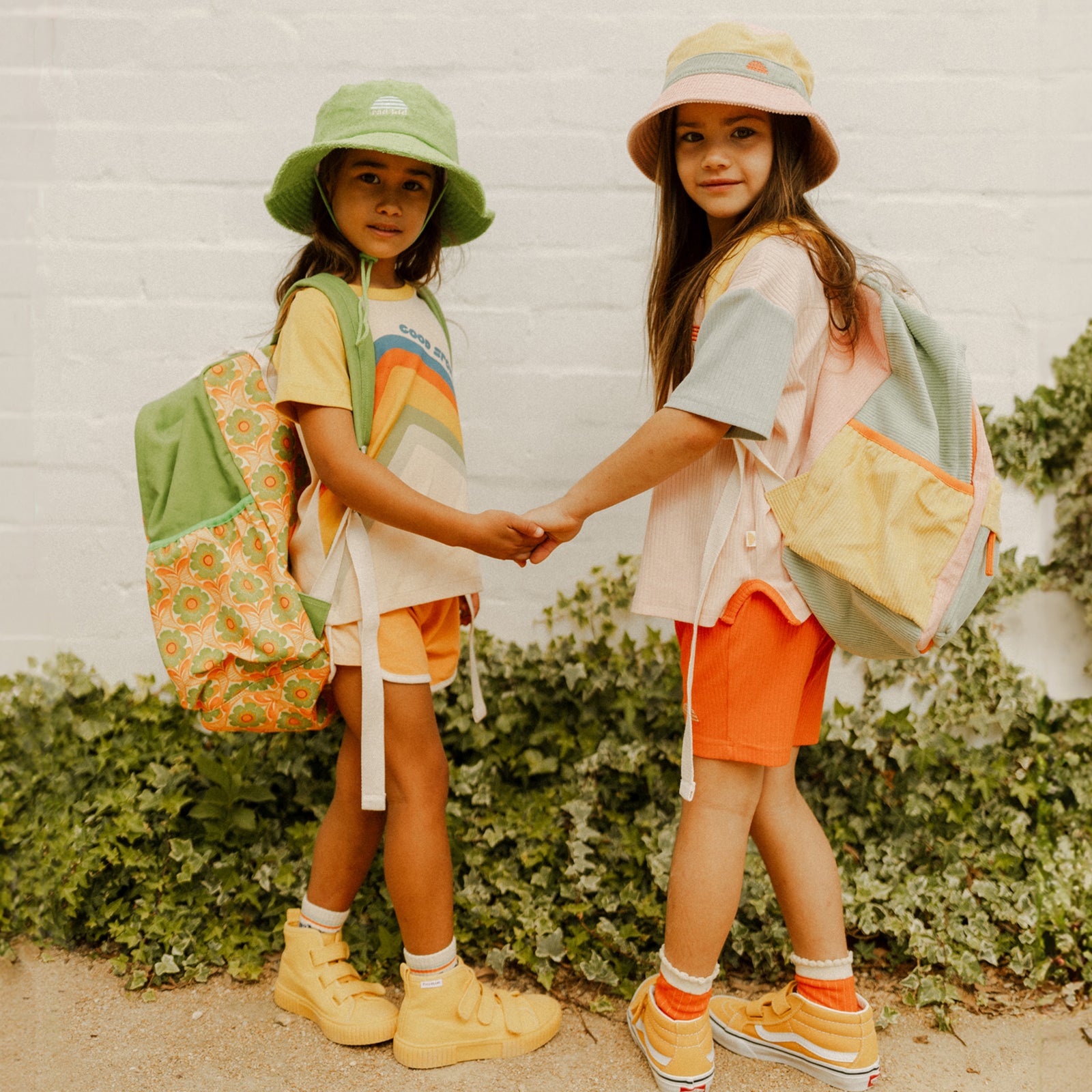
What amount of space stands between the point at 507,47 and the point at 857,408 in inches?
52.1

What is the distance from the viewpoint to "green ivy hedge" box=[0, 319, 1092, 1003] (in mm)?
2111

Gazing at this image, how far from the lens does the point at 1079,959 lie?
2074 mm

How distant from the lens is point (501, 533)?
176 centimetres

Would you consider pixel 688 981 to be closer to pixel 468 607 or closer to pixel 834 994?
pixel 834 994

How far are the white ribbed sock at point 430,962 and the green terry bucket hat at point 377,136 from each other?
4.54 feet

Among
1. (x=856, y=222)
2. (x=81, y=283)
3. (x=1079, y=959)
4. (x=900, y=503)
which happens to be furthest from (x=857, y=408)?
(x=81, y=283)

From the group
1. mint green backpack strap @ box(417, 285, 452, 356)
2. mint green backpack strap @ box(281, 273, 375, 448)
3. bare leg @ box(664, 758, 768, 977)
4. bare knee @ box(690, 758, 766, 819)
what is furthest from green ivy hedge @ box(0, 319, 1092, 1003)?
mint green backpack strap @ box(281, 273, 375, 448)

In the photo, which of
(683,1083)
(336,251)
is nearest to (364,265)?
(336,251)

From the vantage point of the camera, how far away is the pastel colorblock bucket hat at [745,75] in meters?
1.62

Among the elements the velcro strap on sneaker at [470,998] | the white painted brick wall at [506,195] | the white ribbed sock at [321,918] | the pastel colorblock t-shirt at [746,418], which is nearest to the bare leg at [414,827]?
the velcro strap on sneaker at [470,998]

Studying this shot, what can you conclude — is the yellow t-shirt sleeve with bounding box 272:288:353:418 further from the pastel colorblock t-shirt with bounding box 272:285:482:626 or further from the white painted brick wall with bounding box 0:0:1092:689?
the white painted brick wall with bounding box 0:0:1092:689

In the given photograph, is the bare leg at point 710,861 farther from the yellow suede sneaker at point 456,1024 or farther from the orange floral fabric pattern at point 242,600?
the orange floral fabric pattern at point 242,600

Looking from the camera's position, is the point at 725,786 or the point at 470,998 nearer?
the point at 725,786

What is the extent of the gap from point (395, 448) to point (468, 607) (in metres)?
0.41
